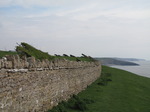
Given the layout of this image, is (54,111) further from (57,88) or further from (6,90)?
(6,90)

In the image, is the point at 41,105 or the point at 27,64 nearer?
the point at 27,64

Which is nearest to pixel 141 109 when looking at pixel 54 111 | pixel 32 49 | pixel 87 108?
pixel 87 108

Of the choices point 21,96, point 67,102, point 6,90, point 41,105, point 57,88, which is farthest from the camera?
point 67,102

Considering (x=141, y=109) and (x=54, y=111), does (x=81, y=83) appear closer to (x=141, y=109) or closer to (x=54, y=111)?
(x=141, y=109)

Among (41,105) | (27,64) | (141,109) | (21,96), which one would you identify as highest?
(27,64)

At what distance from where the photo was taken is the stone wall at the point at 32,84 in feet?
28.9

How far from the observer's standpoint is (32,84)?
11328 millimetres

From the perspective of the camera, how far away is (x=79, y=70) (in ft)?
72.6

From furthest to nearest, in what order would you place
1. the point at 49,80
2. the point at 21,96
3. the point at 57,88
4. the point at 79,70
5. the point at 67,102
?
the point at 79,70, the point at 67,102, the point at 57,88, the point at 49,80, the point at 21,96

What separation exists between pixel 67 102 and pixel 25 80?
20.7ft

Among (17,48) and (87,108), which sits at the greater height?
(17,48)

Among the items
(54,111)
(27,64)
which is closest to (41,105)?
(54,111)

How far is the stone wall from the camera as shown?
8.82 m

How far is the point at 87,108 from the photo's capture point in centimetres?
1530
